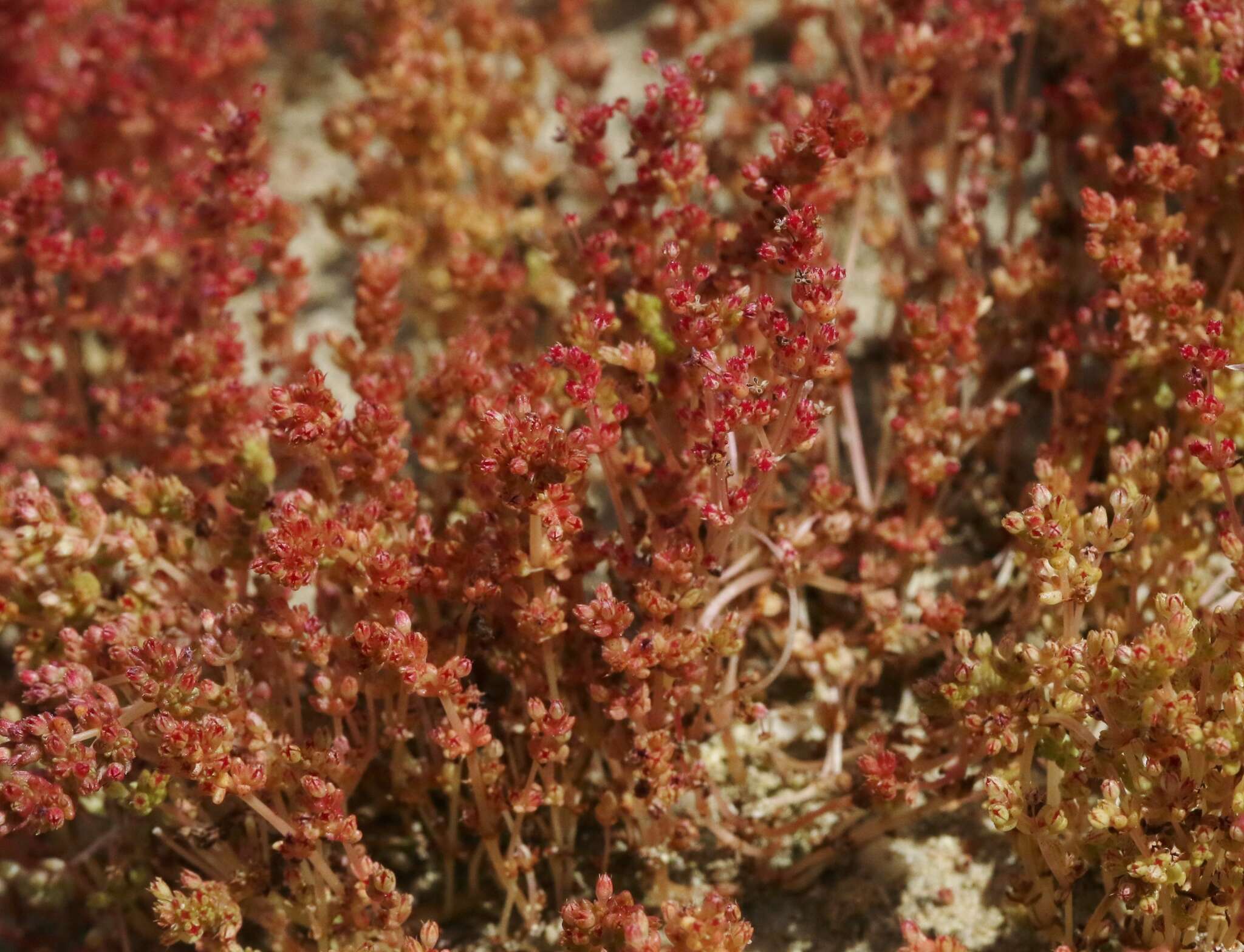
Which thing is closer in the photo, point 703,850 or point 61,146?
point 703,850

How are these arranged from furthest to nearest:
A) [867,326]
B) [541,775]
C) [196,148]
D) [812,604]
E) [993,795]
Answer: [867,326] < [196,148] < [812,604] < [541,775] < [993,795]

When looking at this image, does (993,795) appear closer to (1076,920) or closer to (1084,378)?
(1076,920)

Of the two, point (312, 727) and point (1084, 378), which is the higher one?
point (1084, 378)

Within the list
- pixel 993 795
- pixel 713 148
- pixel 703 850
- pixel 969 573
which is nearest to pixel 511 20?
pixel 713 148

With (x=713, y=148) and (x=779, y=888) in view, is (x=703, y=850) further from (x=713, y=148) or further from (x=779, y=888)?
(x=713, y=148)

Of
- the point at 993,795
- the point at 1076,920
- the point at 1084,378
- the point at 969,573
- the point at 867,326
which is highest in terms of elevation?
the point at 867,326

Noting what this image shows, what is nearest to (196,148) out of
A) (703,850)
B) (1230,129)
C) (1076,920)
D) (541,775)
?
(541,775)

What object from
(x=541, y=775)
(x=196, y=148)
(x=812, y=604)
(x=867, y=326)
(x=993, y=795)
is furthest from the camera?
(x=867, y=326)
